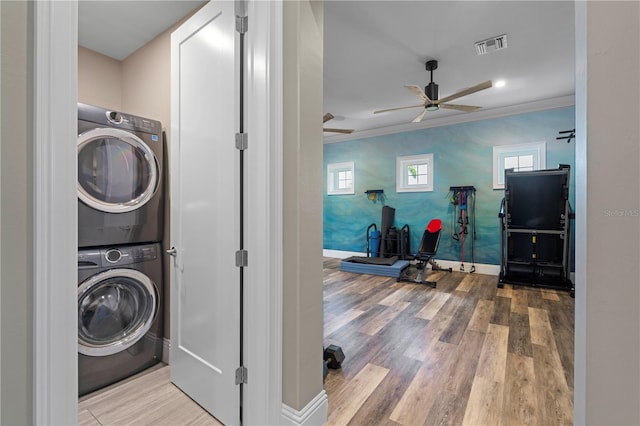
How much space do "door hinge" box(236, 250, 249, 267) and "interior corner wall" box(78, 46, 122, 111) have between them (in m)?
2.41

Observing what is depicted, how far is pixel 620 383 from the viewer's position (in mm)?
789

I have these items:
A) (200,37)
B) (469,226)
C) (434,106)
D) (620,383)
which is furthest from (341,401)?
(469,226)

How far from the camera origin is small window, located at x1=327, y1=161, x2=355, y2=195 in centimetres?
714

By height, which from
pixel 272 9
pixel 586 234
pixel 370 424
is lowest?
pixel 370 424

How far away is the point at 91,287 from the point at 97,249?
0.24 m

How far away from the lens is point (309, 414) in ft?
4.81

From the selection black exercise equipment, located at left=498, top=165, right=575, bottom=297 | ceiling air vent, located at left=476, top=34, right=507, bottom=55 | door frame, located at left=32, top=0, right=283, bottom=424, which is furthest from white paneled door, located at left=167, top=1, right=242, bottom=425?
black exercise equipment, located at left=498, top=165, right=575, bottom=297

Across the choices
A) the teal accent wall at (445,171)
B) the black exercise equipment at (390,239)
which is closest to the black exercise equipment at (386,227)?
the black exercise equipment at (390,239)

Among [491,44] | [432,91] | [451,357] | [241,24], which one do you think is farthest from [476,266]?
[241,24]

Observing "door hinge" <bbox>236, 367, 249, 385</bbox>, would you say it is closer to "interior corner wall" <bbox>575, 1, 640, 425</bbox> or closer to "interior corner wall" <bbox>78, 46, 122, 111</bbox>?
"interior corner wall" <bbox>575, 1, 640, 425</bbox>

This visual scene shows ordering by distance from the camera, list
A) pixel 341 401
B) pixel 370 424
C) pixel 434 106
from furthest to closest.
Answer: pixel 434 106, pixel 341 401, pixel 370 424

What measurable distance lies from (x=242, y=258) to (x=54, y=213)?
0.80 meters

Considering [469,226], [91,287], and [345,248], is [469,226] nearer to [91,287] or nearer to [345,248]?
[345,248]

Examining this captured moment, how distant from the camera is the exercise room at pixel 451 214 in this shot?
2.00 metres
